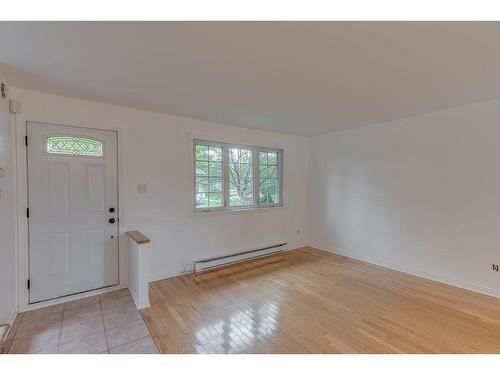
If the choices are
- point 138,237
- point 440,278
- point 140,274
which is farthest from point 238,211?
point 440,278

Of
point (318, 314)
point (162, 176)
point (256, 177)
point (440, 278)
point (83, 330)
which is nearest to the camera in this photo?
point (83, 330)

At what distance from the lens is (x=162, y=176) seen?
3.46 meters

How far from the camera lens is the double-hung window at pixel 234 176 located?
12.8 ft

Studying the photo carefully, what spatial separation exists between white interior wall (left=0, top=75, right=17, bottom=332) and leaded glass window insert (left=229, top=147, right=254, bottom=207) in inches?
109

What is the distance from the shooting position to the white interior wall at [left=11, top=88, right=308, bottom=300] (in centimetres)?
284

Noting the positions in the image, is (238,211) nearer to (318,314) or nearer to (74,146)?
(318,314)

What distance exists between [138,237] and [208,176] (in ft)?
4.95

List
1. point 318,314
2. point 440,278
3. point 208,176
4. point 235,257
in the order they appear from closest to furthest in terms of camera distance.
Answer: point 318,314
point 440,278
point 208,176
point 235,257

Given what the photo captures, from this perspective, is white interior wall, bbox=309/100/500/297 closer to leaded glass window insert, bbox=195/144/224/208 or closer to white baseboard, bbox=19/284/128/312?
Answer: leaded glass window insert, bbox=195/144/224/208

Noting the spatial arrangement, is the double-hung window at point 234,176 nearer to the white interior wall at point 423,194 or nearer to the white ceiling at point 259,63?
the white ceiling at point 259,63

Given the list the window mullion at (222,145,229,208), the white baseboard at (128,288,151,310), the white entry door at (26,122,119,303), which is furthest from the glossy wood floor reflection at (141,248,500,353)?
the window mullion at (222,145,229,208)

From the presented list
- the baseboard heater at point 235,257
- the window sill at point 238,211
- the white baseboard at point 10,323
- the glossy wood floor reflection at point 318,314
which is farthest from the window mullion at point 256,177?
the white baseboard at point 10,323

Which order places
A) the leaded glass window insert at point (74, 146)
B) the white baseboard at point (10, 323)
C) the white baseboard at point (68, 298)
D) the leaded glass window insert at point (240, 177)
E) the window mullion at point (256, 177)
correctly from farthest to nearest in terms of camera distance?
the window mullion at point (256, 177)
the leaded glass window insert at point (240, 177)
the leaded glass window insert at point (74, 146)
the white baseboard at point (68, 298)
the white baseboard at point (10, 323)

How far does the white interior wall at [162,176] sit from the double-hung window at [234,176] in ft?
0.54
